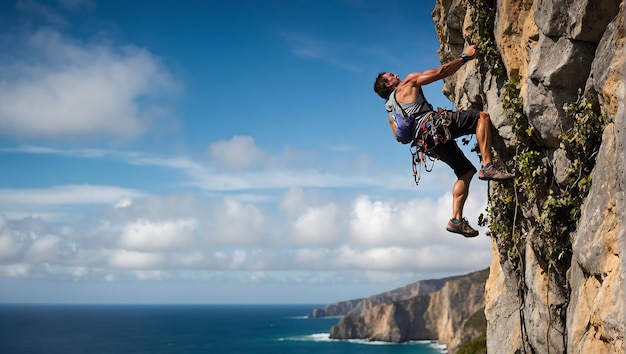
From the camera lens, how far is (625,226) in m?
5.59

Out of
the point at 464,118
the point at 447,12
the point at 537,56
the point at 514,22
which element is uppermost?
the point at 447,12

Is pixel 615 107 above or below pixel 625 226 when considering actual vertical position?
above

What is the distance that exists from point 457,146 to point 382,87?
4.84 feet

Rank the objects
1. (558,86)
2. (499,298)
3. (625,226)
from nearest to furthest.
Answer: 1. (625,226)
2. (558,86)
3. (499,298)

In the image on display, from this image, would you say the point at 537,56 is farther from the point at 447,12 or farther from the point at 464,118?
the point at 447,12

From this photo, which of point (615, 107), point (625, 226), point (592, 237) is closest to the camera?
point (625, 226)

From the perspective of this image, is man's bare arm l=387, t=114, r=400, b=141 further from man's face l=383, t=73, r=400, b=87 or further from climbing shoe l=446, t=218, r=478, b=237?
climbing shoe l=446, t=218, r=478, b=237

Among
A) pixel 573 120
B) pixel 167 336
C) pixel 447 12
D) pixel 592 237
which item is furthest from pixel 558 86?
pixel 167 336

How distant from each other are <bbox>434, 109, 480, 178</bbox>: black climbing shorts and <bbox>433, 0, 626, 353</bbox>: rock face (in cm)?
50

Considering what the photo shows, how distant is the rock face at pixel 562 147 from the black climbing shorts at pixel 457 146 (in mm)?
500

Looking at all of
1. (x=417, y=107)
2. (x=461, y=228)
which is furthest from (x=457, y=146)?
(x=461, y=228)

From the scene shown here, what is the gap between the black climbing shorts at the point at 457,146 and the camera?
8.28 m

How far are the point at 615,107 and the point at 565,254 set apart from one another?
2.56 meters

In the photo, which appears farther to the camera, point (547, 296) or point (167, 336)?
point (167, 336)
